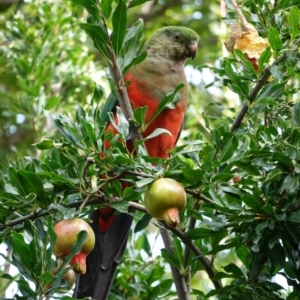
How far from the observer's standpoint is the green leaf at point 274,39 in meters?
2.30

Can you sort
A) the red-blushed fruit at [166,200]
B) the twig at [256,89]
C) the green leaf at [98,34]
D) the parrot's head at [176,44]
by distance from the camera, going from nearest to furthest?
the red-blushed fruit at [166,200] < the green leaf at [98,34] < the twig at [256,89] < the parrot's head at [176,44]

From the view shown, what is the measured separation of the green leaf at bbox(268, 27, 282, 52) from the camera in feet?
7.54

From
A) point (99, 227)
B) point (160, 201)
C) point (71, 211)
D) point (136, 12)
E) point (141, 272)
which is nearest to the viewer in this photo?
point (160, 201)

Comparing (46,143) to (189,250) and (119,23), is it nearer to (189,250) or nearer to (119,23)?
(119,23)

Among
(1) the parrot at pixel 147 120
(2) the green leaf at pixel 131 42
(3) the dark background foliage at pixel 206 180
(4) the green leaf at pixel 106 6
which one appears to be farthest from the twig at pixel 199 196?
(1) the parrot at pixel 147 120

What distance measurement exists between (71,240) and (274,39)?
970mm

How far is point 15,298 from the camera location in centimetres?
206

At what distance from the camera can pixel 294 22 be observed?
93.7 inches

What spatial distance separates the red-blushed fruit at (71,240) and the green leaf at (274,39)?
0.90 metres

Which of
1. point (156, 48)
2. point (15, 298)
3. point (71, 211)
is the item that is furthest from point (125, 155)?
point (156, 48)

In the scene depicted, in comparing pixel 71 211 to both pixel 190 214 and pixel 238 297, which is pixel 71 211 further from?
pixel 238 297

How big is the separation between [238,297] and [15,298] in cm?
74

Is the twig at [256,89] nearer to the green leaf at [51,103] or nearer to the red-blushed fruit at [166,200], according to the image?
the red-blushed fruit at [166,200]

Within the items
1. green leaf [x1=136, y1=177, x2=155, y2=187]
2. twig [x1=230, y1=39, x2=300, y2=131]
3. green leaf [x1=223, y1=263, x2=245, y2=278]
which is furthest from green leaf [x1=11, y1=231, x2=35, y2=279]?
twig [x1=230, y1=39, x2=300, y2=131]
